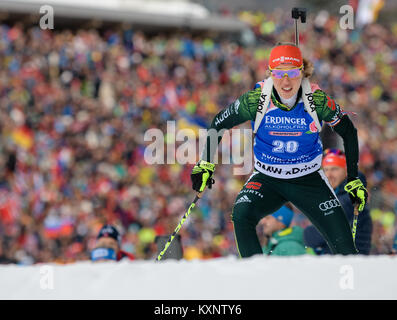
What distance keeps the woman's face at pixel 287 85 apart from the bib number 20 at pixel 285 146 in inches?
12.6

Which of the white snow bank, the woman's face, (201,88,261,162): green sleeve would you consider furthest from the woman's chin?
the white snow bank

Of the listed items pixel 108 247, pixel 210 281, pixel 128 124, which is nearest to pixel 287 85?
pixel 210 281

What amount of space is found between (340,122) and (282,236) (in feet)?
5.37

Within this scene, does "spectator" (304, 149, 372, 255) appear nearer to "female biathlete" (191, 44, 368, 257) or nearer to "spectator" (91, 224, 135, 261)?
"female biathlete" (191, 44, 368, 257)

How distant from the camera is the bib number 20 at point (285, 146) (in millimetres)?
4629

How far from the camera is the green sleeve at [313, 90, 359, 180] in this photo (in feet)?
14.8

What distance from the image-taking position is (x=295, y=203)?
4719 millimetres

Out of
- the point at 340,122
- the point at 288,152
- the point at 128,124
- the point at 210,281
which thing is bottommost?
the point at 210,281

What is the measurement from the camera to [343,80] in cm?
1897

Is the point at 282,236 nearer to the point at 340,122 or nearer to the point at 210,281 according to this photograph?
the point at 340,122

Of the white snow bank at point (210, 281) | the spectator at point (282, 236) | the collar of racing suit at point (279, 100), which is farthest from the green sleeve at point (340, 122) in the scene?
the white snow bank at point (210, 281)

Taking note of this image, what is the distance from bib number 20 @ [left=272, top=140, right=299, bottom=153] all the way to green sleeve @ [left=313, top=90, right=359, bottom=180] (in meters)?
0.25

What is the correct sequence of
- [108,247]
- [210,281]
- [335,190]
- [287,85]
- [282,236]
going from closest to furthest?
[210,281], [287,85], [335,190], [282,236], [108,247]

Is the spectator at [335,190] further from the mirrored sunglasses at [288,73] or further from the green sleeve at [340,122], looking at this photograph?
the mirrored sunglasses at [288,73]
